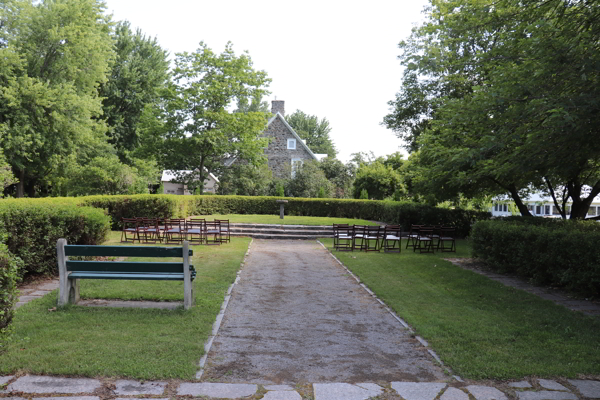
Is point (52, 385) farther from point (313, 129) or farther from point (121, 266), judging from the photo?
point (313, 129)

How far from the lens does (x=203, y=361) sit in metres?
4.56

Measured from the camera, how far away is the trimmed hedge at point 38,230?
823cm

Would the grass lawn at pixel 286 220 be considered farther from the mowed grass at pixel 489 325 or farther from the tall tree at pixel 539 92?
the mowed grass at pixel 489 325

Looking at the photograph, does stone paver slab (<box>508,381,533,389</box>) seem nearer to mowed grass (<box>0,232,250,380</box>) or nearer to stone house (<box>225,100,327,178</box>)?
mowed grass (<box>0,232,250,380</box>)

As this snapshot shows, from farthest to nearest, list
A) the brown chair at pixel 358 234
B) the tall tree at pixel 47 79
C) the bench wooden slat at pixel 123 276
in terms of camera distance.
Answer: the tall tree at pixel 47 79
the brown chair at pixel 358 234
the bench wooden slat at pixel 123 276

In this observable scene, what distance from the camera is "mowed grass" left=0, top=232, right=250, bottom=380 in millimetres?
4203

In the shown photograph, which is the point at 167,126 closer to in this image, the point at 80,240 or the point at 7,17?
the point at 7,17

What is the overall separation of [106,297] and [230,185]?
97.2ft

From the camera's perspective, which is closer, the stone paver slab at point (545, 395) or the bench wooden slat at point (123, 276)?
the stone paver slab at point (545, 395)

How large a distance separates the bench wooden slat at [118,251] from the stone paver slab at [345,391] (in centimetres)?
327

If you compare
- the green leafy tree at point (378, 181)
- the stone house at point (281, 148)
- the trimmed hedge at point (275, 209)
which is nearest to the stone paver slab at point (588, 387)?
the trimmed hedge at point (275, 209)

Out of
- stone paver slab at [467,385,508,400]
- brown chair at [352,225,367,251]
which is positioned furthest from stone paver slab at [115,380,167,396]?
brown chair at [352,225,367,251]

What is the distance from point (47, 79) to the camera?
29.7 m

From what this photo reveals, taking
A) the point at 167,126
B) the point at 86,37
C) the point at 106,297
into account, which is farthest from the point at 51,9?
the point at 106,297
